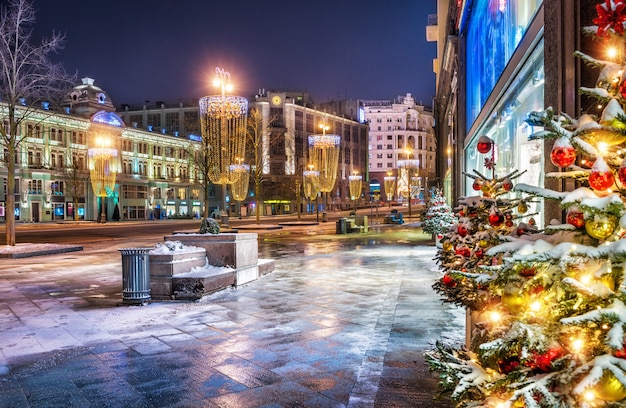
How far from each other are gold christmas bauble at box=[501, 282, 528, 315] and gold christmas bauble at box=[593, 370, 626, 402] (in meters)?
0.60

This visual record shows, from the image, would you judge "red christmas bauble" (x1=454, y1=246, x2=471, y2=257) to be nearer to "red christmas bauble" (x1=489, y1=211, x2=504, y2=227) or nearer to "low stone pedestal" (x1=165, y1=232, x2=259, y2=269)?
"red christmas bauble" (x1=489, y1=211, x2=504, y2=227)

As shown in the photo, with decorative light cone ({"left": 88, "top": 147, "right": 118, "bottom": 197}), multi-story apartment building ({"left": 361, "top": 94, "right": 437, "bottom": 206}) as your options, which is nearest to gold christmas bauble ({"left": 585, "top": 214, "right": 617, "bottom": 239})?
decorative light cone ({"left": 88, "top": 147, "right": 118, "bottom": 197})

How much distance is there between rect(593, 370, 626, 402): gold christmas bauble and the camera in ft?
7.14

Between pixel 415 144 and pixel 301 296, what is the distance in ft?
445

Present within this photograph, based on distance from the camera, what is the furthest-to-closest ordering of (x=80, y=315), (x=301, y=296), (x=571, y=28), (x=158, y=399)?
(x=301, y=296) → (x=80, y=315) → (x=158, y=399) → (x=571, y=28)

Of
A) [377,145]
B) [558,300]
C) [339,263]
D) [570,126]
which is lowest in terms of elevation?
[339,263]

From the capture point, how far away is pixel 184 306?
9.71 m

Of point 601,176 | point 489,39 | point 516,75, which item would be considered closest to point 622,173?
point 601,176

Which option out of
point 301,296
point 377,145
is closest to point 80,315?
point 301,296

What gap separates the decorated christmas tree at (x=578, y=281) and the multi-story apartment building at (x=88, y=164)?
55116 mm

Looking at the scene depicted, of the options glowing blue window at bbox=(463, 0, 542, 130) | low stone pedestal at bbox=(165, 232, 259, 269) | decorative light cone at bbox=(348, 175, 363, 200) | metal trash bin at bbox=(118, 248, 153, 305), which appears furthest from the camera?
decorative light cone at bbox=(348, 175, 363, 200)

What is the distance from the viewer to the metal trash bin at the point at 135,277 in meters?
9.71

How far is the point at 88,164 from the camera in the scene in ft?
209

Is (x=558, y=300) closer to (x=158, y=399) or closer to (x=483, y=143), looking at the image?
(x=158, y=399)
